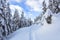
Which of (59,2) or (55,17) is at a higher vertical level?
(59,2)

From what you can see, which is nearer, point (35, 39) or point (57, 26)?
point (35, 39)

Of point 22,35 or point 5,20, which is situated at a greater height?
point 5,20

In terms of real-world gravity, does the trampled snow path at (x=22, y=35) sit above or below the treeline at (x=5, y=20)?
below

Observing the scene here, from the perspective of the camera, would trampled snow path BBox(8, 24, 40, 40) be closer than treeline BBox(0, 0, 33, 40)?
No

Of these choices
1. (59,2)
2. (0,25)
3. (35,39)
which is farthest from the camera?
(59,2)

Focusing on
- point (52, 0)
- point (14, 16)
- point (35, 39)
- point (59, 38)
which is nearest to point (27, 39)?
point (35, 39)

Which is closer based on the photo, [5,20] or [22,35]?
[5,20]

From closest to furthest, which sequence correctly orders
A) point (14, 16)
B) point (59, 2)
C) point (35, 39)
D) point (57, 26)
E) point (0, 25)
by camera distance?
point (0, 25) → point (35, 39) → point (57, 26) → point (59, 2) → point (14, 16)

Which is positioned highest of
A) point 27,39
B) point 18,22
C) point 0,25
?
point 0,25

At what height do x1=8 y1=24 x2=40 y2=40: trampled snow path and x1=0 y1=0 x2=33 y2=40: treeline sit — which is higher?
x1=0 y1=0 x2=33 y2=40: treeline

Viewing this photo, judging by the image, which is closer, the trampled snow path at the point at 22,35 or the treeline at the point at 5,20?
the treeline at the point at 5,20

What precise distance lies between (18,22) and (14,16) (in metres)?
4.09

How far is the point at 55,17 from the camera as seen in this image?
4103cm

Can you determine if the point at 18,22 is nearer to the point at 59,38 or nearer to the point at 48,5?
the point at 48,5
